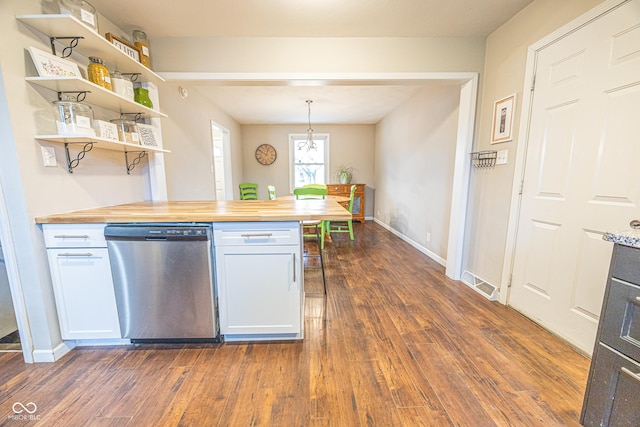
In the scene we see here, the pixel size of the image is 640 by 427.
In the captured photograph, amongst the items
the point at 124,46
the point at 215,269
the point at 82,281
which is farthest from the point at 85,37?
the point at 215,269

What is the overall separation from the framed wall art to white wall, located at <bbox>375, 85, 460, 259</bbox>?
2.01ft

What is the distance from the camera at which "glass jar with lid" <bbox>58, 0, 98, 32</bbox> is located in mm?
1384

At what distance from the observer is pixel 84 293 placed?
4.99 ft

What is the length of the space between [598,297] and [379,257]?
208 centimetres

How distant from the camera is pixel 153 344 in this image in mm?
1653

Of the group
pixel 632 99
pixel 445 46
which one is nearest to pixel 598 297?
pixel 632 99

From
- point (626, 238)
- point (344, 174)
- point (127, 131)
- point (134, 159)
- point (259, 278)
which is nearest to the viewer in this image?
point (626, 238)

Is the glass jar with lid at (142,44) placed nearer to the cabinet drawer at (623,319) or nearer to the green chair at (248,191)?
the cabinet drawer at (623,319)

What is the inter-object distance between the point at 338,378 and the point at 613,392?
111cm

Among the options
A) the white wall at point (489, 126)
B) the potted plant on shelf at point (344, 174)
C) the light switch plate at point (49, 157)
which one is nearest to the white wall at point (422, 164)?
the white wall at point (489, 126)

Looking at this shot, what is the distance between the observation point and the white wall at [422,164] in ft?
9.64

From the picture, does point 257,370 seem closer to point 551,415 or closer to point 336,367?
point 336,367

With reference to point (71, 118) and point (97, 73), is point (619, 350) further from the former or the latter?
point (97, 73)

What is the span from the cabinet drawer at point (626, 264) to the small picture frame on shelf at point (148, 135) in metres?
2.81
